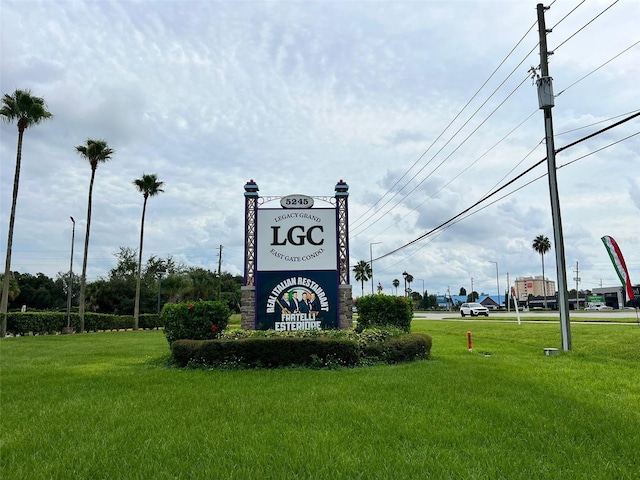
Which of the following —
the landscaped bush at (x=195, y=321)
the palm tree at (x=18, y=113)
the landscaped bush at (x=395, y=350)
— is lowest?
the landscaped bush at (x=395, y=350)

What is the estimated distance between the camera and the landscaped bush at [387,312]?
48.5ft

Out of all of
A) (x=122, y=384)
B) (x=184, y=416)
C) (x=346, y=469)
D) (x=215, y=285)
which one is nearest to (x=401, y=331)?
(x=122, y=384)

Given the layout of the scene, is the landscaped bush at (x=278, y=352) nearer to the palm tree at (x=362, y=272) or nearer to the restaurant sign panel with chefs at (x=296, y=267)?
the restaurant sign panel with chefs at (x=296, y=267)

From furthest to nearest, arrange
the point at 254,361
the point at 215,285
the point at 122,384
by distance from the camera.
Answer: the point at 215,285
the point at 254,361
the point at 122,384

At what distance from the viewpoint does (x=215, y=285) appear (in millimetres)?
68250

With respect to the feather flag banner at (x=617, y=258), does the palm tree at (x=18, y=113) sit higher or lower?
higher

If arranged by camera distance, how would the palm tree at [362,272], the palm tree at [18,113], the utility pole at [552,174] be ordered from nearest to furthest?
1. the utility pole at [552,174]
2. the palm tree at [18,113]
3. the palm tree at [362,272]

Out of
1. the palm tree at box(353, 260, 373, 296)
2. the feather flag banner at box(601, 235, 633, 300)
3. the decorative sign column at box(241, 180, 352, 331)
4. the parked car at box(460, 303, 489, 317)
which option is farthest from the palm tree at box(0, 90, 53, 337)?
the palm tree at box(353, 260, 373, 296)

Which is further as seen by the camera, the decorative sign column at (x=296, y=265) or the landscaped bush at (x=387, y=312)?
the landscaped bush at (x=387, y=312)

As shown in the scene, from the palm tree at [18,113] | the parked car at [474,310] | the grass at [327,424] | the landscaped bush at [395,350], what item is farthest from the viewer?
the parked car at [474,310]

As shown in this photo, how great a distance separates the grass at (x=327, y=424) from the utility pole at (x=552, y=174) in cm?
297

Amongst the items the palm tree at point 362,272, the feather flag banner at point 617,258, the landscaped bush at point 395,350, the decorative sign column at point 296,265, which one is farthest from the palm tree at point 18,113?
the palm tree at point 362,272

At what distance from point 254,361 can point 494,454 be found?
6.95 meters

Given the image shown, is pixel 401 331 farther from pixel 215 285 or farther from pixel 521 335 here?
pixel 215 285
